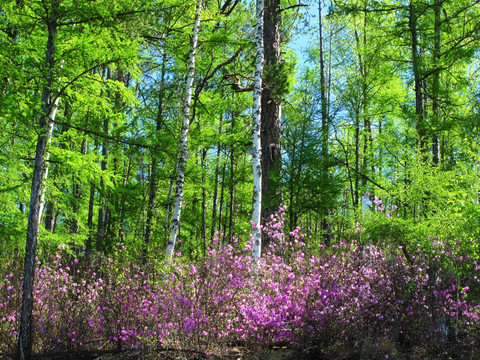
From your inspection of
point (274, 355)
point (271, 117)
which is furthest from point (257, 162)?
point (274, 355)

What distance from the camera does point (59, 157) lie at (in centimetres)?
719

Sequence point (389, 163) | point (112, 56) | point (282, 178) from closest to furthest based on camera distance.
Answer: point (112, 56)
point (282, 178)
point (389, 163)

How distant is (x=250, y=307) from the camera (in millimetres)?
5336

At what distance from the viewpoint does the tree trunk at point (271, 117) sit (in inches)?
341

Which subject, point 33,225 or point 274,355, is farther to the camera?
point 274,355

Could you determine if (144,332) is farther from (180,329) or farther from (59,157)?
(59,157)

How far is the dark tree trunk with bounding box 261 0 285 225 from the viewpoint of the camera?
8.67 m

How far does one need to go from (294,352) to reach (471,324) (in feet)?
8.83

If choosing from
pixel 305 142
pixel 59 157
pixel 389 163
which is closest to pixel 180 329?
pixel 59 157

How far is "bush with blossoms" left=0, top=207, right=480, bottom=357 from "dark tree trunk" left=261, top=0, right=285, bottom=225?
2.76 m

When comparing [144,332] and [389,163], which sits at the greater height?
[389,163]

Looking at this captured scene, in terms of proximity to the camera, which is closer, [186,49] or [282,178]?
[282,178]

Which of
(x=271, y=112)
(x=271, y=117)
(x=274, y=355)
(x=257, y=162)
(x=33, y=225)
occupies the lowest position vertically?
(x=274, y=355)

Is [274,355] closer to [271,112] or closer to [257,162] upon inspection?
[257,162]
